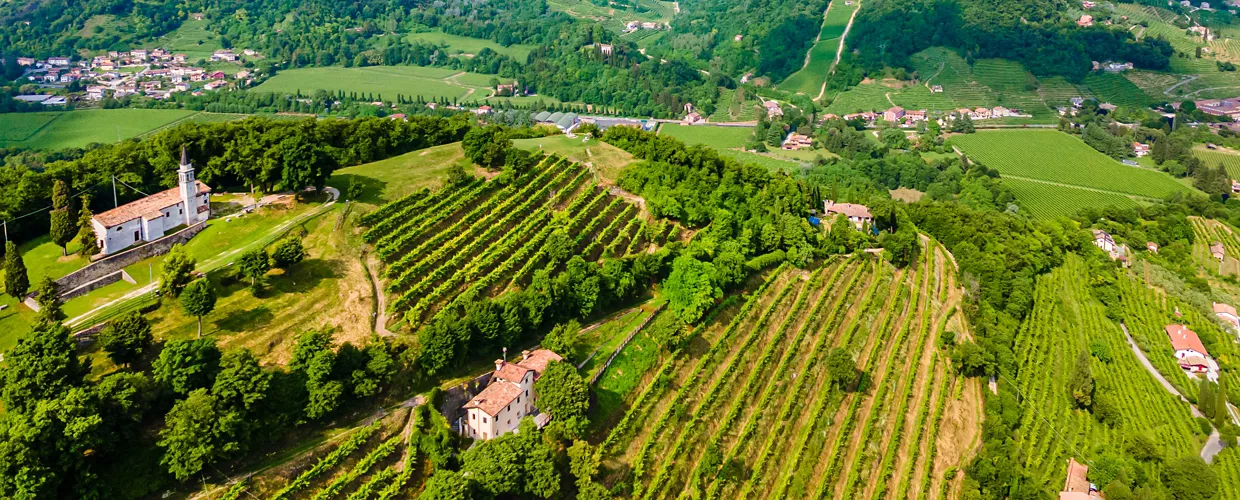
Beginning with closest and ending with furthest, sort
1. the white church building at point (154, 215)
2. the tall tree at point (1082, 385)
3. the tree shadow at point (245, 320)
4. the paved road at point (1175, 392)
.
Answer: the tree shadow at point (245, 320), the white church building at point (154, 215), the paved road at point (1175, 392), the tall tree at point (1082, 385)

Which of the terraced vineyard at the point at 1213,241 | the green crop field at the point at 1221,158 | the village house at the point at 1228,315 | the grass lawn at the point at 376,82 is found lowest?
the grass lawn at the point at 376,82

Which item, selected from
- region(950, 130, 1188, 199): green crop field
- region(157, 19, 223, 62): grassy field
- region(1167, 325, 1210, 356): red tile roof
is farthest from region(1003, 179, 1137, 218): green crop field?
region(157, 19, 223, 62): grassy field

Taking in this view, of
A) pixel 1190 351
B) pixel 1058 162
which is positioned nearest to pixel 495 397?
pixel 1190 351

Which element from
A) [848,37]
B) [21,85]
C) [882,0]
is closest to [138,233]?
[21,85]

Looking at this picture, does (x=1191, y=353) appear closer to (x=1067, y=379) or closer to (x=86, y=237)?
(x=1067, y=379)

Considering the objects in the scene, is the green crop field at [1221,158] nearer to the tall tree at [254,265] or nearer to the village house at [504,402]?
the village house at [504,402]

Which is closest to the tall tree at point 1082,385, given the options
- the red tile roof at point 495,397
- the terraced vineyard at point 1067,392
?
the terraced vineyard at point 1067,392
